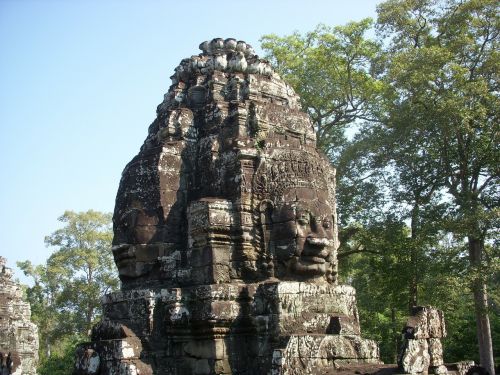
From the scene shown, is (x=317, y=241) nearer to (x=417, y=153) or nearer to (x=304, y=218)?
(x=304, y=218)

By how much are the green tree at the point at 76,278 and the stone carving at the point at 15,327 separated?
12.2 metres

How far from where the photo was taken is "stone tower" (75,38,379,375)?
6848mm

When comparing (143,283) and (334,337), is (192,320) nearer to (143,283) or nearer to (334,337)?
(143,283)

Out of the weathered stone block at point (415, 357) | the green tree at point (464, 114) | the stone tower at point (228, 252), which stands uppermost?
the green tree at point (464, 114)

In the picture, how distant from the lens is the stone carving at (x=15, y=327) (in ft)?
48.7

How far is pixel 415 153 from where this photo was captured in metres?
17.4

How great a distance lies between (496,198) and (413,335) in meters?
11.7

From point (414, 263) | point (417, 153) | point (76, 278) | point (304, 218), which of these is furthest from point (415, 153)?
point (76, 278)

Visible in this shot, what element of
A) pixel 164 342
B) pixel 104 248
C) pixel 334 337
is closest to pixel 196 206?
pixel 164 342

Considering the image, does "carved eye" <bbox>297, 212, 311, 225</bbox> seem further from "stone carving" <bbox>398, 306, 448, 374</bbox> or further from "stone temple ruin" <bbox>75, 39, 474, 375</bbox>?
"stone carving" <bbox>398, 306, 448, 374</bbox>

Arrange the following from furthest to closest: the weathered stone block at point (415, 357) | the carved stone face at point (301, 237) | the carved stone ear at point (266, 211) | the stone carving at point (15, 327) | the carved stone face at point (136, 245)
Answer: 1. the stone carving at point (15, 327)
2. the carved stone face at point (136, 245)
3. the carved stone ear at point (266, 211)
4. the carved stone face at point (301, 237)
5. the weathered stone block at point (415, 357)

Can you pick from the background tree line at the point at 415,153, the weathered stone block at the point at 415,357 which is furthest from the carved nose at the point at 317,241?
the background tree line at the point at 415,153

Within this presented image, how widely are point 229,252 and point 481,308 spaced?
1005 centimetres

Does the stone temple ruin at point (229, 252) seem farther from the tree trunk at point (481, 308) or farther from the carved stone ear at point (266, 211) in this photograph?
the tree trunk at point (481, 308)
